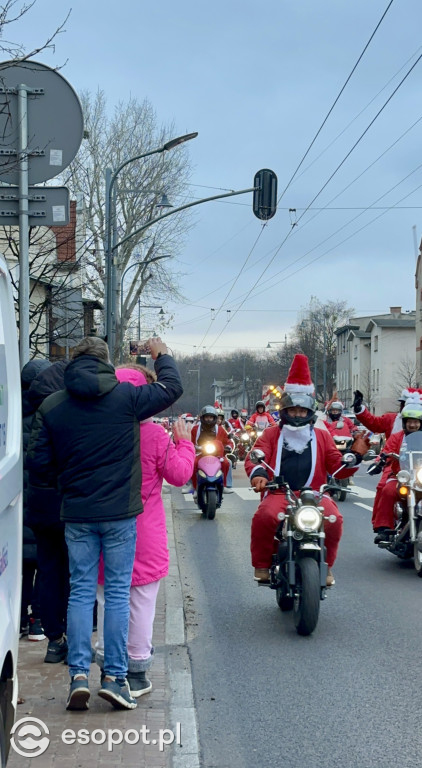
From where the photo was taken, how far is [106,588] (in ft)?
16.9

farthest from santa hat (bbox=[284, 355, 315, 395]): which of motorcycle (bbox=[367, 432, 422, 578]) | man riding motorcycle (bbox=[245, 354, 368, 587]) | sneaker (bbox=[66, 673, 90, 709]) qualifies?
sneaker (bbox=[66, 673, 90, 709])

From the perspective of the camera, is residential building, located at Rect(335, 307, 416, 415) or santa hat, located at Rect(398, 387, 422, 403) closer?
santa hat, located at Rect(398, 387, 422, 403)

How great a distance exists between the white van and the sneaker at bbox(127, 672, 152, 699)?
1.57 meters

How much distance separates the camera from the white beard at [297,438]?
305 inches

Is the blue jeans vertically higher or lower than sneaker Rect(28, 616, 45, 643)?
higher

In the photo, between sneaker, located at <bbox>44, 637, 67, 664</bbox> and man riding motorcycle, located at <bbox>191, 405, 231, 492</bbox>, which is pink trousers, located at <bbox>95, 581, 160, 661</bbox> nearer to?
sneaker, located at <bbox>44, 637, 67, 664</bbox>

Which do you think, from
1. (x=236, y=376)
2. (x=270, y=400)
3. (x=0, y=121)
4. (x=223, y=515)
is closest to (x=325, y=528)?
(x=0, y=121)

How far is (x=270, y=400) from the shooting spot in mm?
39688

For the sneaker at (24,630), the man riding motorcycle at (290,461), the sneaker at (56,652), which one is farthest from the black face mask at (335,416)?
the sneaker at (56,652)

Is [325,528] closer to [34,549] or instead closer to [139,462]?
[34,549]

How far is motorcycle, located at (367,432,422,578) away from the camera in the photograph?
31.2 feet

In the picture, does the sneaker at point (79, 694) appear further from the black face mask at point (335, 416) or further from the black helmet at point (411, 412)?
the black face mask at point (335, 416)

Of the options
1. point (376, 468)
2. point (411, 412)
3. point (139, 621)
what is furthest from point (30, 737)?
point (376, 468)

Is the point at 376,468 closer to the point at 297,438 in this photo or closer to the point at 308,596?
the point at 297,438
